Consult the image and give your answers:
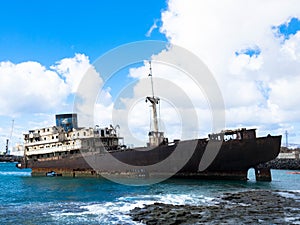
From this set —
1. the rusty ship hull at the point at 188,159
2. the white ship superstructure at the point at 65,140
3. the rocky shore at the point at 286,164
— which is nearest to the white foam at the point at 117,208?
the rusty ship hull at the point at 188,159

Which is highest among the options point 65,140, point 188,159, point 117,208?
point 65,140

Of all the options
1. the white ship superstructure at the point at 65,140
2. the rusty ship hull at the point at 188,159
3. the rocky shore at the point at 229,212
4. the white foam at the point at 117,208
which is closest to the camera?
the rocky shore at the point at 229,212

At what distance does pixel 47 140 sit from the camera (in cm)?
5100

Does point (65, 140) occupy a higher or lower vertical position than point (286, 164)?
higher

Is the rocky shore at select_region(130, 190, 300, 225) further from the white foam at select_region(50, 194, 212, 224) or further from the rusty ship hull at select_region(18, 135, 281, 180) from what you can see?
the rusty ship hull at select_region(18, 135, 281, 180)

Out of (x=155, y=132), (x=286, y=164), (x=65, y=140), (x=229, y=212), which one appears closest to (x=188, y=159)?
(x=155, y=132)

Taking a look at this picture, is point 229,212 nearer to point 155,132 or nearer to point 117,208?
point 117,208

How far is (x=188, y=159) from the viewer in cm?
3359

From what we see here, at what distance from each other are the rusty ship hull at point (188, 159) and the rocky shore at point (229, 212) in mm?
11301

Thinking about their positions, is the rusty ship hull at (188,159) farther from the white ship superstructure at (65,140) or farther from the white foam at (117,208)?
the white foam at (117,208)

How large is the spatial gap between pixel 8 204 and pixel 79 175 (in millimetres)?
23054

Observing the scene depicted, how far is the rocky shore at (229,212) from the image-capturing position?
14211mm

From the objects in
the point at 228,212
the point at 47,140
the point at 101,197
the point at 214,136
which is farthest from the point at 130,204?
the point at 47,140

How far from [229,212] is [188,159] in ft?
57.6
